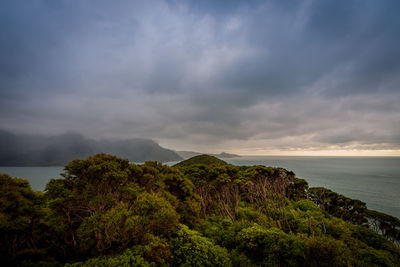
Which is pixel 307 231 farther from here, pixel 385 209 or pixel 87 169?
pixel 385 209

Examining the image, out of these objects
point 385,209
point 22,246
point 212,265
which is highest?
point 22,246

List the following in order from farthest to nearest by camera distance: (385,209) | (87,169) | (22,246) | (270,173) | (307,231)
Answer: (385,209)
(270,173)
(307,231)
(87,169)
(22,246)

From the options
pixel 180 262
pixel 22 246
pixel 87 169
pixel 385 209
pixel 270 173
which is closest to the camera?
pixel 22 246

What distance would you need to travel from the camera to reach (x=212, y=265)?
963 cm

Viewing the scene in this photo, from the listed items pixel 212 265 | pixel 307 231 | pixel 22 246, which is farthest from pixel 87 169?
pixel 307 231

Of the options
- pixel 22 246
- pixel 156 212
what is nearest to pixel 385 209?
pixel 156 212

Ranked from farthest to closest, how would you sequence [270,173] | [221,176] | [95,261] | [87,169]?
[270,173] → [221,176] → [87,169] → [95,261]

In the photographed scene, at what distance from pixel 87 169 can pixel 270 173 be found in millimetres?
30502

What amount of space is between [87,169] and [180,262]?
877 cm

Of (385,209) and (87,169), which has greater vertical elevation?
(87,169)

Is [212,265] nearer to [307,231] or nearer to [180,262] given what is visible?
[180,262]

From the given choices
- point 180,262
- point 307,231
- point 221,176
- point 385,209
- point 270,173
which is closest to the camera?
point 180,262

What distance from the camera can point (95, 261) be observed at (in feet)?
25.0

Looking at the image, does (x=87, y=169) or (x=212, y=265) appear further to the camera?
(x=87, y=169)
